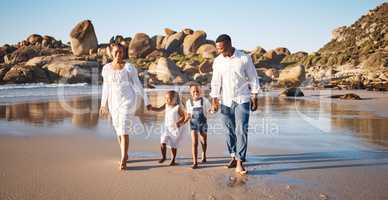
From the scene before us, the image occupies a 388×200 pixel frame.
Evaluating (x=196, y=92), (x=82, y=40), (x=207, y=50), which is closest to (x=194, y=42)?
(x=207, y=50)

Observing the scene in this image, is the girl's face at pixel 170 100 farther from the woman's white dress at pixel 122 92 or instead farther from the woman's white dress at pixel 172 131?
the woman's white dress at pixel 122 92

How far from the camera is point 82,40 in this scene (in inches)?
2763

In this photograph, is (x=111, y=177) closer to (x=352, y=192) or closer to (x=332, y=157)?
(x=352, y=192)

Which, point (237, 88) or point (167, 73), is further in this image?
point (167, 73)

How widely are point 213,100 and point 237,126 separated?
0.48 meters

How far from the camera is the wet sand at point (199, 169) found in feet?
12.7

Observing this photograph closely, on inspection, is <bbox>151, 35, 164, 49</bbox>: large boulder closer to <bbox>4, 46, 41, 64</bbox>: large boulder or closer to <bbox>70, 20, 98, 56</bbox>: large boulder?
<bbox>70, 20, 98, 56</bbox>: large boulder

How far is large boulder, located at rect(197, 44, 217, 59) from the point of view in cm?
8101

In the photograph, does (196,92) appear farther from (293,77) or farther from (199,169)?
(293,77)

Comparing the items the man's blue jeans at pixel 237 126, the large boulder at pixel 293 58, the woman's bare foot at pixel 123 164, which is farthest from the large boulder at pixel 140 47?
the woman's bare foot at pixel 123 164

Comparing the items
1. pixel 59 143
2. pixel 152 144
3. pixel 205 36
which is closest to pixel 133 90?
pixel 152 144

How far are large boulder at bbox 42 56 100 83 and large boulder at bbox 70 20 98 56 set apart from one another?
2189 centimetres

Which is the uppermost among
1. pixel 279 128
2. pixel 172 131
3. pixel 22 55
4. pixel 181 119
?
pixel 22 55

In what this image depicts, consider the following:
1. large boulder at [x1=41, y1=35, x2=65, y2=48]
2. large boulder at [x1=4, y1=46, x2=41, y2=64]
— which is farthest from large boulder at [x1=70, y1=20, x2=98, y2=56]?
large boulder at [x1=41, y1=35, x2=65, y2=48]
